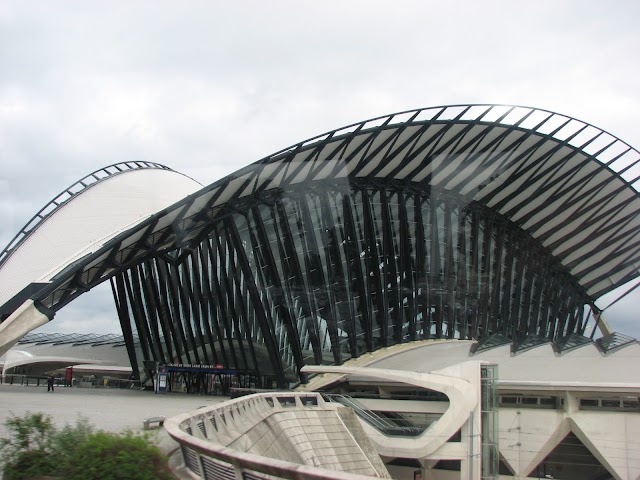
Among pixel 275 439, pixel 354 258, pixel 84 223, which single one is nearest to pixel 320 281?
pixel 354 258

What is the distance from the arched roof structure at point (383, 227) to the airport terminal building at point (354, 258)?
0.42 feet

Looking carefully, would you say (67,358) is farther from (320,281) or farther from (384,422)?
(384,422)

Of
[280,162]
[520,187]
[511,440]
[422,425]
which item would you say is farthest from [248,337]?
[520,187]

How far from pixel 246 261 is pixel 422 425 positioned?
45.6 ft

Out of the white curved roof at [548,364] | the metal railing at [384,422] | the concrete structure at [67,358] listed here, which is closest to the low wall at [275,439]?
the metal railing at [384,422]

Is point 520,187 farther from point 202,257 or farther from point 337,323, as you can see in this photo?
point 202,257

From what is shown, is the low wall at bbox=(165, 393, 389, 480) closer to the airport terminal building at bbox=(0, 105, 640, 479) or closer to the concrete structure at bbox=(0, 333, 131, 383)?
the airport terminal building at bbox=(0, 105, 640, 479)

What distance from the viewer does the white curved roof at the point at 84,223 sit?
28.7 m

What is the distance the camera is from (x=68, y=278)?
27.9m

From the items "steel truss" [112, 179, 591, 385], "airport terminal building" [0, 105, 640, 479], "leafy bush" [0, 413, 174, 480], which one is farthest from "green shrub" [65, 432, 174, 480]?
"steel truss" [112, 179, 591, 385]

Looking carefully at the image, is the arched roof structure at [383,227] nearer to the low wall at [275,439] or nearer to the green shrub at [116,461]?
the low wall at [275,439]

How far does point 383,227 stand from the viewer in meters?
41.4

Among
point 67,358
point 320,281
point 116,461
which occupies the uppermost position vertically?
point 116,461

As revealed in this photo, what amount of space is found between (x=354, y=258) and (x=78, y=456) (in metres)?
32.7
